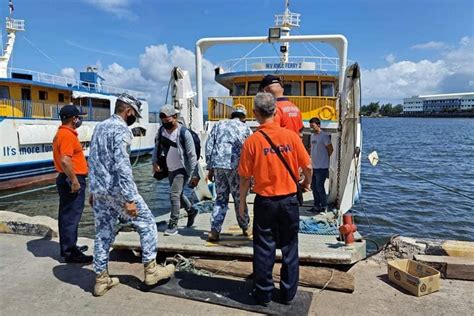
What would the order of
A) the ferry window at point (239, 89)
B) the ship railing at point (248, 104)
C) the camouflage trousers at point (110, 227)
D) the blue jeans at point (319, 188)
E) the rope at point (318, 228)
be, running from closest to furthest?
the camouflage trousers at point (110, 227) → the rope at point (318, 228) → the blue jeans at point (319, 188) → the ship railing at point (248, 104) → the ferry window at point (239, 89)

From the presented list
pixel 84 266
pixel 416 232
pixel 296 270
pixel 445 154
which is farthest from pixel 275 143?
pixel 445 154

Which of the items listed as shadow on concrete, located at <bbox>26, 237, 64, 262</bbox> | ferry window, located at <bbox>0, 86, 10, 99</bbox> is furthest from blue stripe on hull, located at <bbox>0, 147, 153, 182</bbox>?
shadow on concrete, located at <bbox>26, 237, 64, 262</bbox>

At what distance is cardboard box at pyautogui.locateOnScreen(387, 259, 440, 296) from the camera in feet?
12.6

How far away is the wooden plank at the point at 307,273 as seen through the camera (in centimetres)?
399

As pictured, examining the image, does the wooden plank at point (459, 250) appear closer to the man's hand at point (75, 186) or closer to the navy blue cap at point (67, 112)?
the man's hand at point (75, 186)

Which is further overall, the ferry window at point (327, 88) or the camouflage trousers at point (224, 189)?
the ferry window at point (327, 88)

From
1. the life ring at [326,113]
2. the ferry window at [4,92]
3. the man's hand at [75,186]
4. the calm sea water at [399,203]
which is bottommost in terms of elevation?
the calm sea water at [399,203]

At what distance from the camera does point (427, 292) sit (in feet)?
12.8

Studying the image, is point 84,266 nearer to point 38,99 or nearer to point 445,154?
point 38,99

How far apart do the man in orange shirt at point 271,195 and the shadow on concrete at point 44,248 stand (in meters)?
2.89

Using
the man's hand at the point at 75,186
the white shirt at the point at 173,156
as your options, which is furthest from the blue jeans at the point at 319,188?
the man's hand at the point at 75,186

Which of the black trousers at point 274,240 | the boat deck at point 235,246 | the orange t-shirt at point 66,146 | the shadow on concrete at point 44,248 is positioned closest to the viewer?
the black trousers at point 274,240

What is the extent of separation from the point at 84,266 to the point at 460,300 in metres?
4.15

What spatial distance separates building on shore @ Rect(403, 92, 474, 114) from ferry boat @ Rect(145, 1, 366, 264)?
5453 inches
